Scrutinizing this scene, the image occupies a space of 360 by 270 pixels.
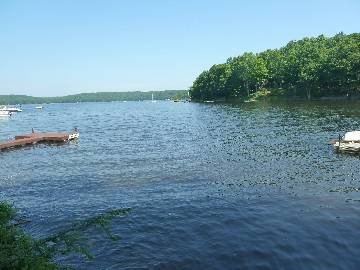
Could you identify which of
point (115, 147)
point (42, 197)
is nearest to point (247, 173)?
point (42, 197)

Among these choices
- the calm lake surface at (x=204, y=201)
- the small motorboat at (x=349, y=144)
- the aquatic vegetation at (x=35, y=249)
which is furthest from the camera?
the small motorboat at (x=349, y=144)

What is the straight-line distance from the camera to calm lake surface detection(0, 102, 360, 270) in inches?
774

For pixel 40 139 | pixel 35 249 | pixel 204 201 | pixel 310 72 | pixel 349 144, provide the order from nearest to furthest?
pixel 35 249 → pixel 204 201 → pixel 349 144 → pixel 40 139 → pixel 310 72

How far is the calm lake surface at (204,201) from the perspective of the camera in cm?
1966

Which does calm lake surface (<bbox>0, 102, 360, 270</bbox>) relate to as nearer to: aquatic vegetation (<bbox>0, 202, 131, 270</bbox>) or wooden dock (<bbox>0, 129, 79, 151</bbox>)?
aquatic vegetation (<bbox>0, 202, 131, 270</bbox>)

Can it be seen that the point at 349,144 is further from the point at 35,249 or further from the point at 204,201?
the point at 35,249

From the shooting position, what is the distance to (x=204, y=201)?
2867 cm

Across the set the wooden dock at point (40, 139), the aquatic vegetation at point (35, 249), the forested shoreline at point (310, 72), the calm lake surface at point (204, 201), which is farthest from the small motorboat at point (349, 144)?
the forested shoreline at point (310, 72)

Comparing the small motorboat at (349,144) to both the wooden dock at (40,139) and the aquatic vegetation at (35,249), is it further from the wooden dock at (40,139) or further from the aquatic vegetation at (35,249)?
the wooden dock at (40,139)

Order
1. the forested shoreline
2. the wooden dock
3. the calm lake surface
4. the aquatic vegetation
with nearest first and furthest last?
the aquatic vegetation, the calm lake surface, the wooden dock, the forested shoreline

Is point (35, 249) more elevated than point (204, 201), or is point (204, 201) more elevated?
point (35, 249)

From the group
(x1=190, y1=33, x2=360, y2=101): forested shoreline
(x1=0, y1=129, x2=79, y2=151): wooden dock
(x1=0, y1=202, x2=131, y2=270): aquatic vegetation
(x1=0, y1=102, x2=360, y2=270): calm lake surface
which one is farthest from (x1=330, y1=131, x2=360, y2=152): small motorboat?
(x1=190, y1=33, x2=360, y2=101): forested shoreline

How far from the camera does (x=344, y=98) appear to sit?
141750 millimetres

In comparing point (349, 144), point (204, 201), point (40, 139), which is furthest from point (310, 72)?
point (204, 201)
